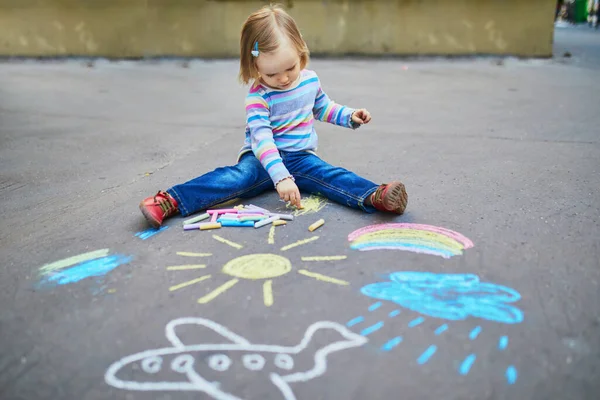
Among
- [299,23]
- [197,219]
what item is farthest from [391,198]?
[299,23]

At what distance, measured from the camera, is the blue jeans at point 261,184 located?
2371 millimetres

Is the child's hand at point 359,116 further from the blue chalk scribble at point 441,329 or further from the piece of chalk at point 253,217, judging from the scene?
the blue chalk scribble at point 441,329

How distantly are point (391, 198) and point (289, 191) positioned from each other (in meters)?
0.40

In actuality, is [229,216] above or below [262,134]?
below

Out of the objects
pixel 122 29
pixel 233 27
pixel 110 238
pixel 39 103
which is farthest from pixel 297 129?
pixel 122 29

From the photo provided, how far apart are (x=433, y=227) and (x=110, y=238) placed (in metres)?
1.22

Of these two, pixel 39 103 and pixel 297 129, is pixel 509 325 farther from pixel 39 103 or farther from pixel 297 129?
pixel 39 103

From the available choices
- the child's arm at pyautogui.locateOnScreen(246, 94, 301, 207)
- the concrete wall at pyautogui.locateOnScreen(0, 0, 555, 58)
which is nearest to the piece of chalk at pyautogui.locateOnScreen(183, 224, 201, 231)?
the child's arm at pyautogui.locateOnScreen(246, 94, 301, 207)

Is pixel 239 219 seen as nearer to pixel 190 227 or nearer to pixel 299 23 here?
pixel 190 227

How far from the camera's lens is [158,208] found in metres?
2.27

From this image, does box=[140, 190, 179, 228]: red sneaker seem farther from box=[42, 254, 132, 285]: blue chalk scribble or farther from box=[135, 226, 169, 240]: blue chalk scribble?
box=[42, 254, 132, 285]: blue chalk scribble

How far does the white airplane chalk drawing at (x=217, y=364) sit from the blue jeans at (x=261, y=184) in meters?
0.93

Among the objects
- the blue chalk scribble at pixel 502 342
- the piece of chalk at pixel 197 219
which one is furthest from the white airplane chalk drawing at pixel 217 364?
the piece of chalk at pixel 197 219

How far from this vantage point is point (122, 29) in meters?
8.80
